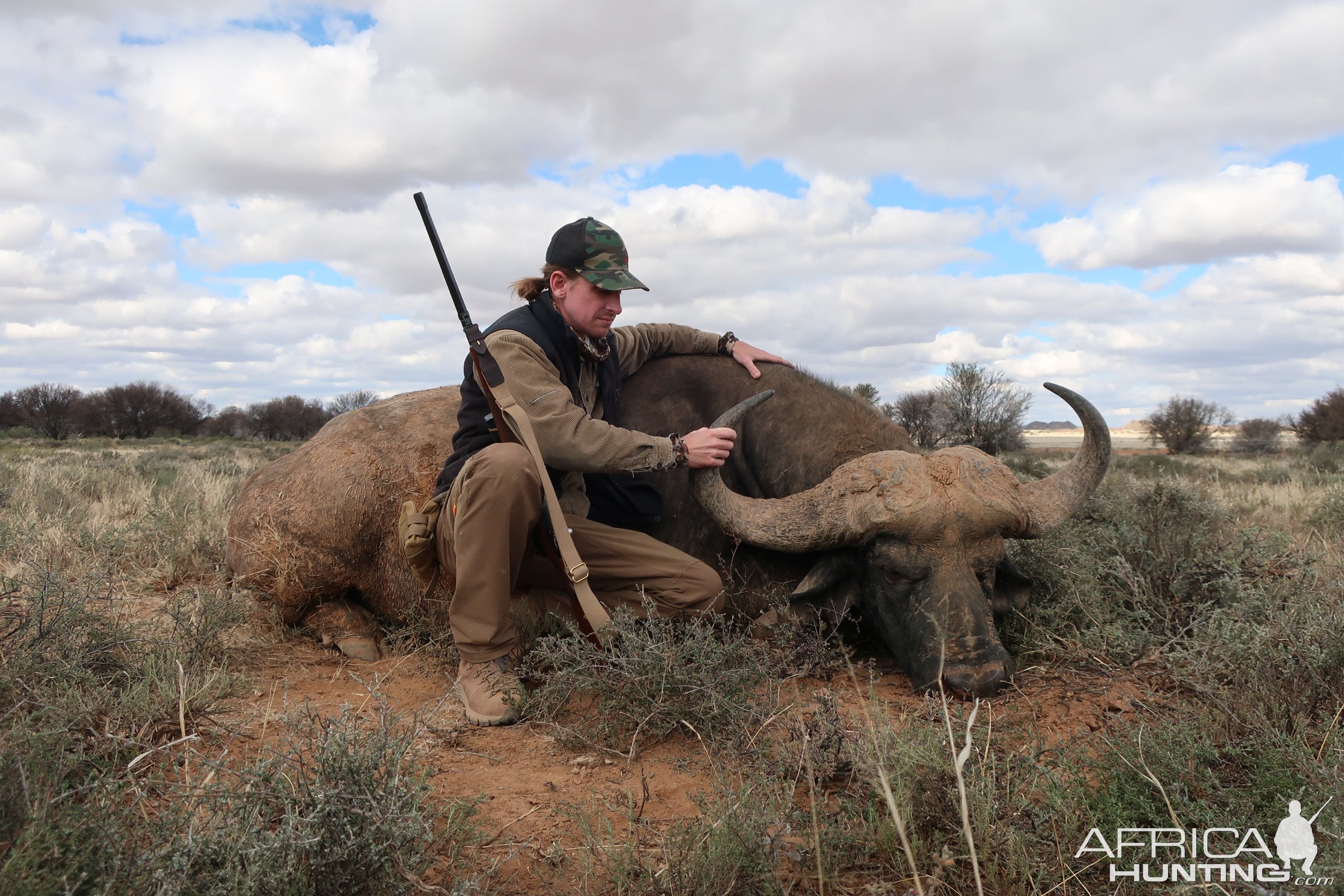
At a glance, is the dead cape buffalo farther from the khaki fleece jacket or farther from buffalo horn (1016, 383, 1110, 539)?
the khaki fleece jacket

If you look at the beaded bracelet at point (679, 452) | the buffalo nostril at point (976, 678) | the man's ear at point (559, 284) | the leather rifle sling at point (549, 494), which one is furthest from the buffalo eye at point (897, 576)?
the man's ear at point (559, 284)

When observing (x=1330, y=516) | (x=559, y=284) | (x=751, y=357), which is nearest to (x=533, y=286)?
(x=559, y=284)

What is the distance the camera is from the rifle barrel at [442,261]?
4.37 m

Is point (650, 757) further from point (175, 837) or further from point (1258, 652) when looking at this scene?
point (1258, 652)

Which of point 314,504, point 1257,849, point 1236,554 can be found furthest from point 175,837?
point 1236,554

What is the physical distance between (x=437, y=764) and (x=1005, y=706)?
2315 millimetres

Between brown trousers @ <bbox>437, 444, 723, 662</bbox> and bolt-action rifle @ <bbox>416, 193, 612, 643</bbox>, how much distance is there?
0.07 meters

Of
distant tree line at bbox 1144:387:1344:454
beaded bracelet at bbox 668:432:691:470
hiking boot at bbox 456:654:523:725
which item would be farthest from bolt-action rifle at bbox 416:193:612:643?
distant tree line at bbox 1144:387:1344:454

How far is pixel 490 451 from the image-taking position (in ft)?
12.8

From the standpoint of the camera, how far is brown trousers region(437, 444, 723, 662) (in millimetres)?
3871

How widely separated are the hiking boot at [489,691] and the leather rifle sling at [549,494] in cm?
45

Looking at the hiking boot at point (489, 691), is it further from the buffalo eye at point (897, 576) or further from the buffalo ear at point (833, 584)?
the buffalo eye at point (897, 576)

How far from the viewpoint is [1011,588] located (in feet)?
14.9

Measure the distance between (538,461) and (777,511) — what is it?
1.28 m
